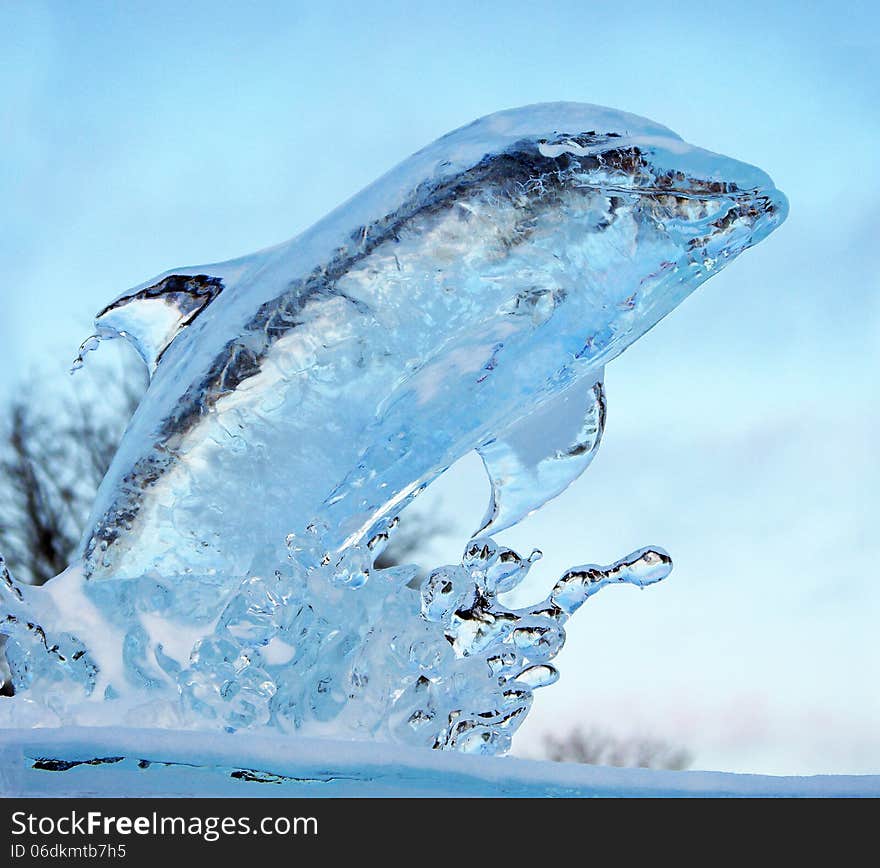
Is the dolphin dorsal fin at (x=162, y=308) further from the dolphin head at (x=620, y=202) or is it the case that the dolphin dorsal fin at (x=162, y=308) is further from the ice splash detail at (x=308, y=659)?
the dolphin head at (x=620, y=202)

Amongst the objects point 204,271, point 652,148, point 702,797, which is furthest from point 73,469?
point 702,797

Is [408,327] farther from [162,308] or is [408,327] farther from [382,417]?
[162,308]

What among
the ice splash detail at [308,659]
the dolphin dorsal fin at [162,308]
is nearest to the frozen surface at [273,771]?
the ice splash detail at [308,659]

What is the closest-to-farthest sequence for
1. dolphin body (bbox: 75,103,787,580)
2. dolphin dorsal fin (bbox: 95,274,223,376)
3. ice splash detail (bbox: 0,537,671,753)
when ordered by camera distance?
1. ice splash detail (bbox: 0,537,671,753)
2. dolphin body (bbox: 75,103,787,580)
3. dolphin dorsal fin (bbox: 95,274,223,376)

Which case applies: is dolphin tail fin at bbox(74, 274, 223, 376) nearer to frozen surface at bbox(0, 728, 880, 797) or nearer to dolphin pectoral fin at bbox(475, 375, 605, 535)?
dolphin pectoral fin at bbox(475, 375, 605, 535)

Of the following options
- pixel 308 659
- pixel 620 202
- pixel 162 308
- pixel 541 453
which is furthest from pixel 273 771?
pixel 620 202

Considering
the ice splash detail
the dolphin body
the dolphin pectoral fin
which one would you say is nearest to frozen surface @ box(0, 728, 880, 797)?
the ice splash detail

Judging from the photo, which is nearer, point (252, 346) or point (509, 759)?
point (509, 759)
